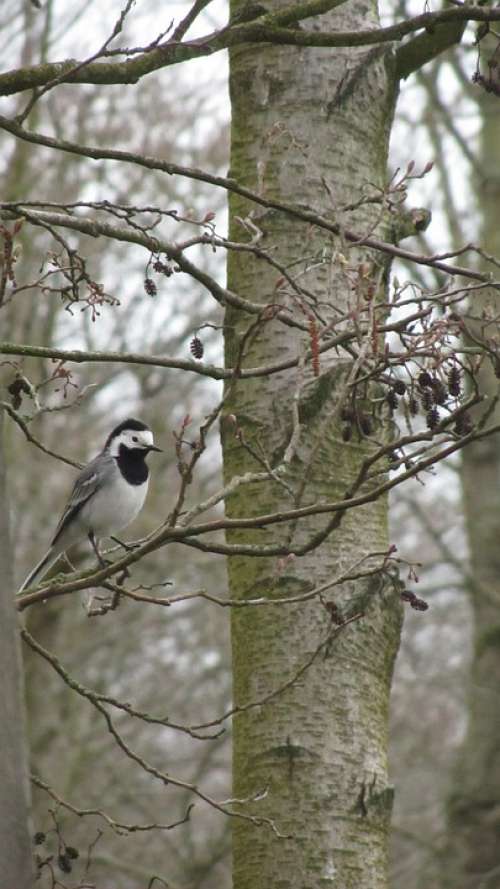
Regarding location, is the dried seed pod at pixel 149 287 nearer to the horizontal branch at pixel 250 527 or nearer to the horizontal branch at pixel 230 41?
the horizontal branch at pixel 230 41

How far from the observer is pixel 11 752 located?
2.32m

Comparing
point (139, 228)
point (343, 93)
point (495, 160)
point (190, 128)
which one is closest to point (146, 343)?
point (190, 128)

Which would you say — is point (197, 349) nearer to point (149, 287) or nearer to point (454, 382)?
point (149, 287)

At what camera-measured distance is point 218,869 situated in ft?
46.4

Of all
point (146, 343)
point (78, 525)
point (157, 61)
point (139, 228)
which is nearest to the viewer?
point (157, 61)

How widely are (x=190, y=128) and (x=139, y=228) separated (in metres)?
11.2

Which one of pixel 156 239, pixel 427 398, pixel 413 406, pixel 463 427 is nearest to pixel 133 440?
pixel 156 239

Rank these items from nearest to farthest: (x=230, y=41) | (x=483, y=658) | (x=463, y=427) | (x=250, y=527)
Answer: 1. (x=250, y=527)
2. (x=463, y=427)
3. (x=230, y=41)
4. (x=483, y=658)

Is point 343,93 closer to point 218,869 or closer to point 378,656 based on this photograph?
point 378,656

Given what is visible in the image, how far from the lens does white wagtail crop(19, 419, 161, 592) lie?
5.83 metres

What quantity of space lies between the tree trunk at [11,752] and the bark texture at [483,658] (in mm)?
7781

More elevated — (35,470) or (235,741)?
(35,470)

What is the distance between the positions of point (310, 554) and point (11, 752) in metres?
2.08

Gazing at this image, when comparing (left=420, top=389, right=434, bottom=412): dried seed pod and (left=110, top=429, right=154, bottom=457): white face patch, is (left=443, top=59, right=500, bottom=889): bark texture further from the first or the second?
(left=420, top=389, right=434, bottom=412): dried seed pod
